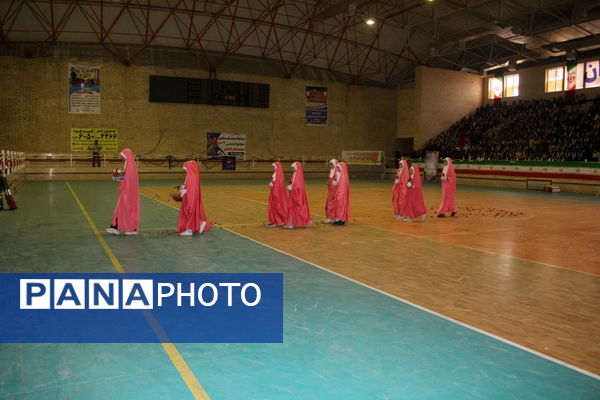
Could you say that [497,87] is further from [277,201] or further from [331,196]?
[277,201]

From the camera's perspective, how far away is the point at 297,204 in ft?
36.6

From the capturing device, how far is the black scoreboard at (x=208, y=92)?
29.6 m

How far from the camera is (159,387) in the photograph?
3371 millimetres

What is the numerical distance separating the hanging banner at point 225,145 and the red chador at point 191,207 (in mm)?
21796

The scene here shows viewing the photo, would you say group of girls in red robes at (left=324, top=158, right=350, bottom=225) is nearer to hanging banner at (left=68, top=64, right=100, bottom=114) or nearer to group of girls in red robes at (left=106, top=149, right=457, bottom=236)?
group of girls in red robes at (left=106, top=149, right=457, bottom=236)

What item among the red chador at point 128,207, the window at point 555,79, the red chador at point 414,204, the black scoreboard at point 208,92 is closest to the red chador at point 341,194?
the red chador at point 414,204

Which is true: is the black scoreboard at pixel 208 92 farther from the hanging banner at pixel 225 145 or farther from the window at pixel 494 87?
the window at pixel 494 87

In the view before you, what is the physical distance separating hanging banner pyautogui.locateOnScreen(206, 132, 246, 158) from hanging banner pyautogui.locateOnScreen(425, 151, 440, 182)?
464 inches

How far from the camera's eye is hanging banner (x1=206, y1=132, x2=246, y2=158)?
3145 centimetres

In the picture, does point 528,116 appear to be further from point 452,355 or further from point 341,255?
point 452,355

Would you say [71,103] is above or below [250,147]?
above

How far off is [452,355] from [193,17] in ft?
92.1

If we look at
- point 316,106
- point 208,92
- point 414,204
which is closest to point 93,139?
point 208,92

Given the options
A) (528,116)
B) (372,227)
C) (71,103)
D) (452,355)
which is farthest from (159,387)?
(528,116)
